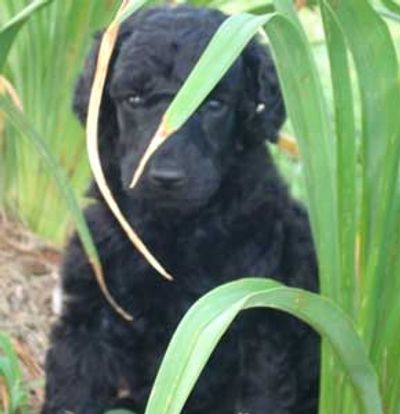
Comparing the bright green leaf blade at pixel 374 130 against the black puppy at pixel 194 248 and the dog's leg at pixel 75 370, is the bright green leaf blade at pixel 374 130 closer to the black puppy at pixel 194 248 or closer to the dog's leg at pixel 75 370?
the black puppy at pixel 194 248

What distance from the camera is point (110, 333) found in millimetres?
3359

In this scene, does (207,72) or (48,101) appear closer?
(207,72)

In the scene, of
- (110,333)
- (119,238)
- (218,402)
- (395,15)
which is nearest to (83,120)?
(119,238)

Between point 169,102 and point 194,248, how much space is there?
392 millimetres

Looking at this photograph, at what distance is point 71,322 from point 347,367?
1.23 meters

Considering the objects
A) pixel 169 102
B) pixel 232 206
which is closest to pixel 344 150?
pixel 169 102

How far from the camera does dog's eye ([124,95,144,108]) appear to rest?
10.2 ft

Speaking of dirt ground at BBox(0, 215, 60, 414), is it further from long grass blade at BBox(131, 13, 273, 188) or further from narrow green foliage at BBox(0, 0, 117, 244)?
long grass blade at BBox(131, 13, 273, 188)

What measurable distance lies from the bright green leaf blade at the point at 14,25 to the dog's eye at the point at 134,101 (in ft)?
2.69

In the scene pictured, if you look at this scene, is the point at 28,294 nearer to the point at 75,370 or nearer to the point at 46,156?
the point at 75,370

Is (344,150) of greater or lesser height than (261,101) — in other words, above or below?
above

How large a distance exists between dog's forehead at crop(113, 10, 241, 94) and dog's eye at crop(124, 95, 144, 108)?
0.03 meters

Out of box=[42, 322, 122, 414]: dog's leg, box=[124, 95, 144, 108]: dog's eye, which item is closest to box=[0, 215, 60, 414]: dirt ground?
box=[42, 322, 122, 414]: dog's leg

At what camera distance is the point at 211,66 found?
1978mm
